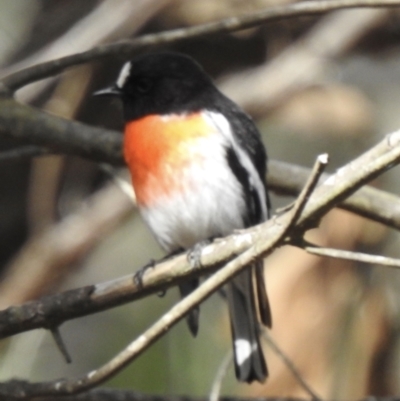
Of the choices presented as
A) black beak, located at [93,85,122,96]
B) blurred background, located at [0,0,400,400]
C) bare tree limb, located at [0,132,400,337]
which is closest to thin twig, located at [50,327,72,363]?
bare tree limb, located at [0,132,400,337]

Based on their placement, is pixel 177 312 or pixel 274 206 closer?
pixel 177 312

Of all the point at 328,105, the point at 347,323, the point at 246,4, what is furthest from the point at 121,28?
the point at 347,323

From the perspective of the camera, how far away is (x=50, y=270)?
4.97 meters

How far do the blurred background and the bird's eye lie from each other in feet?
1.63

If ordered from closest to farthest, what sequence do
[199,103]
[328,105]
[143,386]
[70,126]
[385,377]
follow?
[70,126] → [199,103] → [385,377] → [143,386] → [328,105]

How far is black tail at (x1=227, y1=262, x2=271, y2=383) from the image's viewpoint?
3.39m

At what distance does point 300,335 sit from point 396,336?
0.43 metres

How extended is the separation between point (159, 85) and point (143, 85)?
0.23 ft

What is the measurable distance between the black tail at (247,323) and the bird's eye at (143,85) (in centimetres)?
80

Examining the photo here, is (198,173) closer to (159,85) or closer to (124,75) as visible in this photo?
(159,85)

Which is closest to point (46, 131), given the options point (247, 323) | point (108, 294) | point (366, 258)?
point (108, 294)

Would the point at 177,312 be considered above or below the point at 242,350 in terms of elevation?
above

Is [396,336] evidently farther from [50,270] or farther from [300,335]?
[50,270]

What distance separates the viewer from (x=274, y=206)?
5.22 meters
